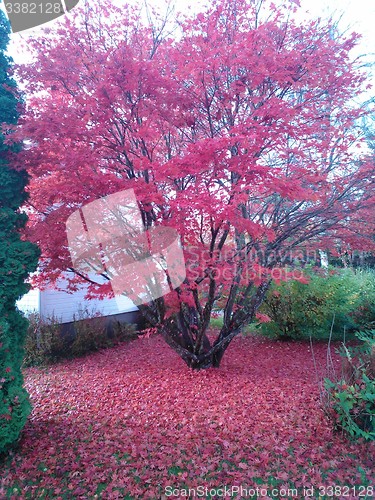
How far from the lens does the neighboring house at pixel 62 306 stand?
8.30m

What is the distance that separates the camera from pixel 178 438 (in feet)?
11.8

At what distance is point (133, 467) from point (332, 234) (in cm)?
518

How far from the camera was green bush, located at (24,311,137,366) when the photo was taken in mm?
7375

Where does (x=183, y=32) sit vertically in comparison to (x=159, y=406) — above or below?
above

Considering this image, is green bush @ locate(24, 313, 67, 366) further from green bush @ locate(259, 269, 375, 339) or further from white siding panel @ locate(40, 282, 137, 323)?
green bush @ locate(259, 269, 375, 339)

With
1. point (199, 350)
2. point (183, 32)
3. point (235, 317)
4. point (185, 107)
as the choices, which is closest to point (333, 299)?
point (235, 317)

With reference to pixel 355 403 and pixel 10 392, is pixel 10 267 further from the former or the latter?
pixel 355 403

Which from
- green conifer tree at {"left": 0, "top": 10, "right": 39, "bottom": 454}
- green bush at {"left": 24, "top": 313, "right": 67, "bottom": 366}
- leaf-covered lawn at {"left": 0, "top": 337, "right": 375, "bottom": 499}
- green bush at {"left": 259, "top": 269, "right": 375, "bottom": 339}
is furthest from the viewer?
green bush at {"left": 259, "top": 269, "right": 375, "bottom": 339}

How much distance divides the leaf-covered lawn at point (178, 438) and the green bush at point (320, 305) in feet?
7.35

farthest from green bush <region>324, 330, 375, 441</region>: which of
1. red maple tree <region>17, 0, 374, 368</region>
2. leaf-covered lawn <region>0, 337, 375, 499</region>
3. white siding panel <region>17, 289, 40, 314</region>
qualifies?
white siding panel <region>17, 289, 40, 314</region>

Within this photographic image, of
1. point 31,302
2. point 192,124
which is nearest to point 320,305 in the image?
point 192,124

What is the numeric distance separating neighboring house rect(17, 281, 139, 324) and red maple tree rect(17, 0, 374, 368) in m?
3.30

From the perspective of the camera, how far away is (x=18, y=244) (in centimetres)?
361

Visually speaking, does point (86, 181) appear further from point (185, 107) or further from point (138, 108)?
point (185, 107)
